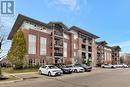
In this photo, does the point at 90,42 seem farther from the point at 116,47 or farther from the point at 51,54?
the point at 116,47

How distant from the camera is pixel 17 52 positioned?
55344 millimetres

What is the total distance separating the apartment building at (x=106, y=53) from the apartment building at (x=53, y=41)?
16458 millimetres

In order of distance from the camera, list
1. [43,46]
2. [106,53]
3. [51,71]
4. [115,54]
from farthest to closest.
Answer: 1. [115,54]
2. [106,53]
3. [43,46]
4. [51,71]

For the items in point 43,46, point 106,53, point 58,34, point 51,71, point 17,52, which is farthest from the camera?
point 106,53

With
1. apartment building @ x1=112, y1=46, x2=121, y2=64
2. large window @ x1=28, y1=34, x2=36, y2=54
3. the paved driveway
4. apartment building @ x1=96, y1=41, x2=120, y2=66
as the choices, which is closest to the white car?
the paved driveway

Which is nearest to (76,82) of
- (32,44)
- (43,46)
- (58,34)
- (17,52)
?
(17,52)

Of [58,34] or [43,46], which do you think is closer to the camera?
[43,46]

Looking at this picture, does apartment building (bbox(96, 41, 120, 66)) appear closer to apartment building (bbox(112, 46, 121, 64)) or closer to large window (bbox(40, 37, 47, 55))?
apartment building (bbox(112, 46, 121, 64))

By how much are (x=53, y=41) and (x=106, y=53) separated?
63.5 meters

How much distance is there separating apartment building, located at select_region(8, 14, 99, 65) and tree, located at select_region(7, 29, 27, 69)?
7112 mm

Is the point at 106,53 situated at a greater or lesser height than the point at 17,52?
greater

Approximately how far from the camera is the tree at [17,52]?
5512cm

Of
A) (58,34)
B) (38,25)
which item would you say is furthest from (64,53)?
(38,25)

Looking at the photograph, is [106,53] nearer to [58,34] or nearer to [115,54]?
[115,54]
